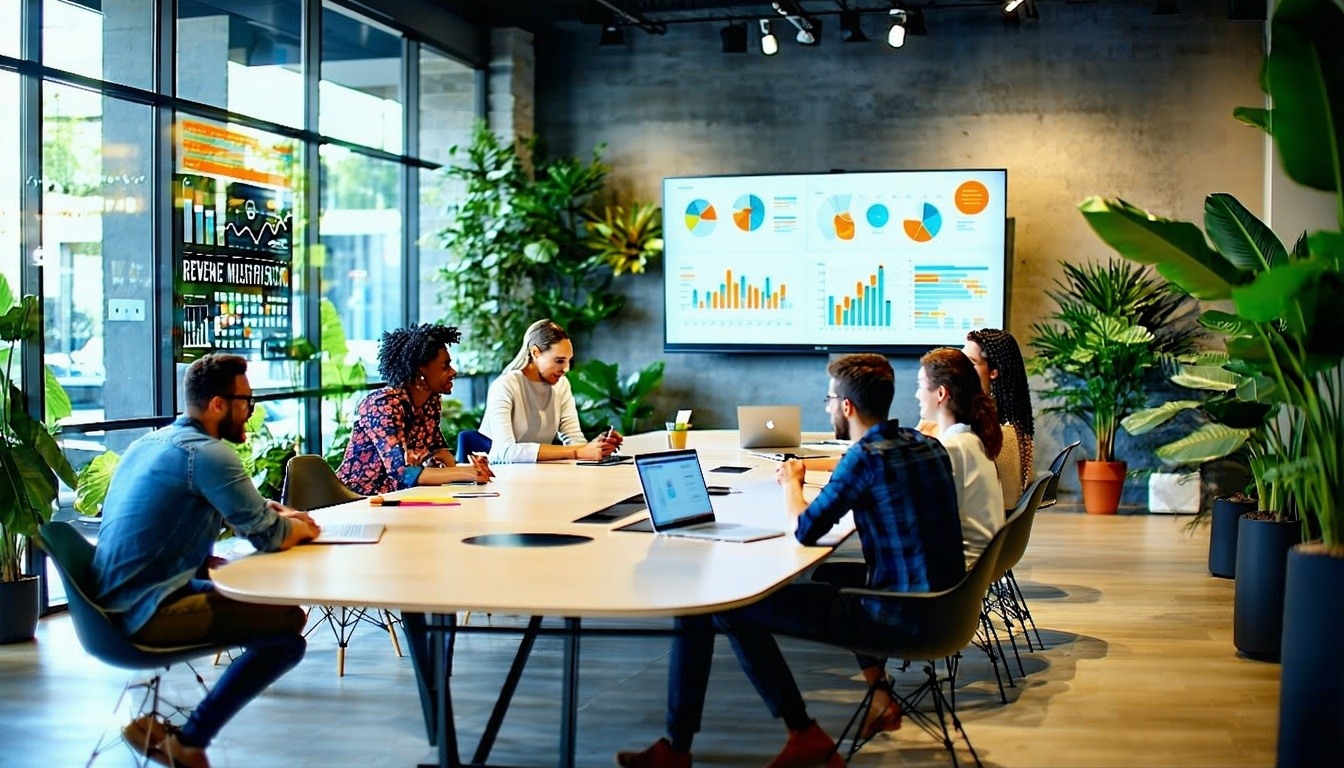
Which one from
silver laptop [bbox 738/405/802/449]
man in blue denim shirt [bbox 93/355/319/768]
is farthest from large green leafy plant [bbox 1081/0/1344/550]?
silver laptop [bbox 738/405/802/449]

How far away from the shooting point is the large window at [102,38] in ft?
21.3

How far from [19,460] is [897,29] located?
20.8 feet

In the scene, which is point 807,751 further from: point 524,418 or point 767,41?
point 767,41

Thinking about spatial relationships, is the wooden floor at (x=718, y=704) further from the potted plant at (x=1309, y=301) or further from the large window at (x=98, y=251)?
the large window at (x=98, y=251)

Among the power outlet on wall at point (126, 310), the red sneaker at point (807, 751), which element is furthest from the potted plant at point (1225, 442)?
the power outlet on wall at point (126, 310)

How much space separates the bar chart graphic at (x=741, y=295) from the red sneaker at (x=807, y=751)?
6.45 m

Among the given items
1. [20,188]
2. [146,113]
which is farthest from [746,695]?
[146,113]

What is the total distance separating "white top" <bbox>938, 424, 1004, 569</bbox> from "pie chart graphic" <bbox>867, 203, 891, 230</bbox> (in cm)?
582

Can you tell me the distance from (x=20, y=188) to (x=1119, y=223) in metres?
4.74

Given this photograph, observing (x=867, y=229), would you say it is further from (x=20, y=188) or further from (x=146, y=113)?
(x=20, y=188)

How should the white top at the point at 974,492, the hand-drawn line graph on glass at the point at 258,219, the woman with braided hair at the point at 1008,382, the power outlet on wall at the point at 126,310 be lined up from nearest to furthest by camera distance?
the white top at the point at 974,492 < the woman with braided hair at the point at 1008,382 < the power outlet on wall at the point at 126,310 < the hand-drawn line graph on glass at the point at 258,219

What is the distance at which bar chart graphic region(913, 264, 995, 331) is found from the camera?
32.8ft

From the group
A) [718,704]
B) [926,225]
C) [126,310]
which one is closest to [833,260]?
[926,225]

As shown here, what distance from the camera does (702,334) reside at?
417 inches
